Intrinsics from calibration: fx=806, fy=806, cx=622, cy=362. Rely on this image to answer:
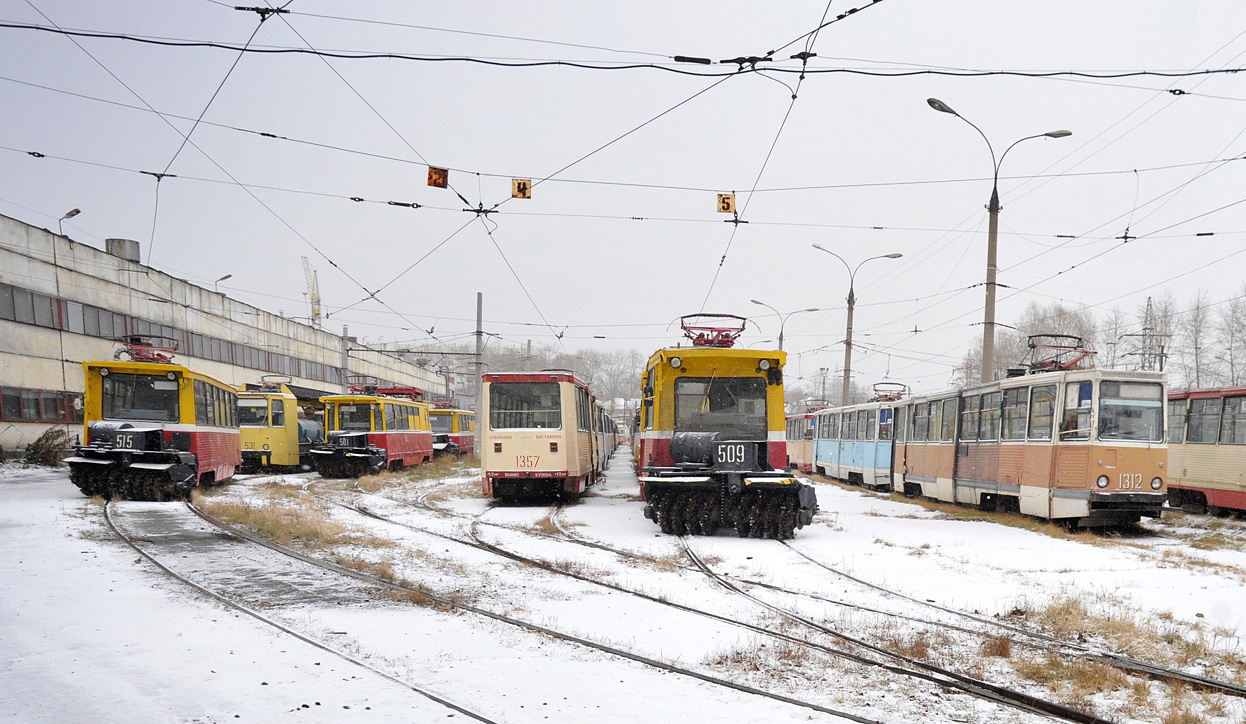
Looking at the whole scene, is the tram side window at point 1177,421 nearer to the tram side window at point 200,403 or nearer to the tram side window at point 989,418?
the tram side window at point 989,418

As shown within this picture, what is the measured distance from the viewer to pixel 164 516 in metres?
13.6

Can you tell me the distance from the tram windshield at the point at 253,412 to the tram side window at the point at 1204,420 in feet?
84.9

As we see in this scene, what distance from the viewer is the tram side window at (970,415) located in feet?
58.1

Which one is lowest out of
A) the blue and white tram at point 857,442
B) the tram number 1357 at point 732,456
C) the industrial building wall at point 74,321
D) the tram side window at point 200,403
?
the blue and white tram at point 857,442

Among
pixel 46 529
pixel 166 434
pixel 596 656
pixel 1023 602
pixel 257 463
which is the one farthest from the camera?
pixel 257 463

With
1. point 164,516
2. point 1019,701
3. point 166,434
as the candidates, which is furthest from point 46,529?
point 1019,701

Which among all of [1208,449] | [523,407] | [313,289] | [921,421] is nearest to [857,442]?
[921,421]

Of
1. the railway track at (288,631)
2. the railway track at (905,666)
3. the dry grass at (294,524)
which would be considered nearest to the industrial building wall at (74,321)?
the dry grass at (294,524)

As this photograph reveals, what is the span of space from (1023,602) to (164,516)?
13.0 meters

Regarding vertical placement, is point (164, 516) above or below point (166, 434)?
below

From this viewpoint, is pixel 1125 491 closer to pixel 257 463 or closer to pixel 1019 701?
pixel 1019 701

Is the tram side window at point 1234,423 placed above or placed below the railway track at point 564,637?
above

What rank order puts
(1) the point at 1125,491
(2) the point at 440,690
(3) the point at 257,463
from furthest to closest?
1. (3) the point at 257,463
2. (1) the point at 1125,491
3. (2) the point at 440,690

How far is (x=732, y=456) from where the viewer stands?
1245 cm
